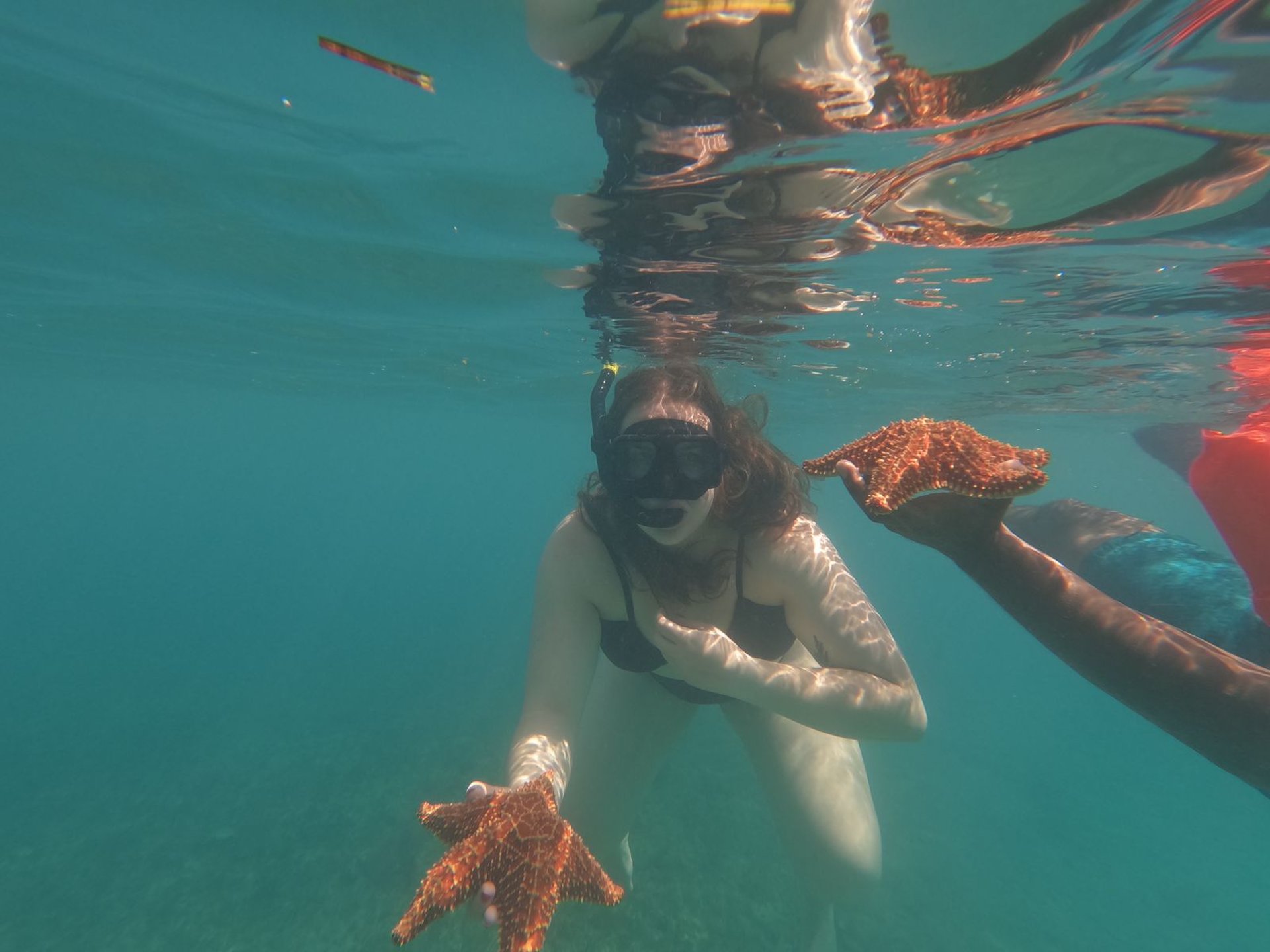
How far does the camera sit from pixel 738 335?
1262cm

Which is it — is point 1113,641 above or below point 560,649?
above

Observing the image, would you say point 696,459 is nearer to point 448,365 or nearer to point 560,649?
point 560,649

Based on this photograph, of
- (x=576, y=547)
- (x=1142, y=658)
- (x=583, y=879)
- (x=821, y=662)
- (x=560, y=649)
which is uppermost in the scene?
(x=1142, y=658)

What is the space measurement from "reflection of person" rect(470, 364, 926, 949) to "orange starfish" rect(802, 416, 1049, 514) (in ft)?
4.46

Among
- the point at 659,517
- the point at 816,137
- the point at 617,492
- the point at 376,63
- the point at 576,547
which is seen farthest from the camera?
the point at 816,137

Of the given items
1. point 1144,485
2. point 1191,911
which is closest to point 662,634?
point 1191,911

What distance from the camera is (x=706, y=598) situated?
4.42 metres

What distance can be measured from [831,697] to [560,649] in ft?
6.01

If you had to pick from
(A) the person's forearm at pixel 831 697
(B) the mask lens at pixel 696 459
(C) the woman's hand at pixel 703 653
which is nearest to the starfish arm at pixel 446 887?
(C) the woman's hand at pixel 703 653

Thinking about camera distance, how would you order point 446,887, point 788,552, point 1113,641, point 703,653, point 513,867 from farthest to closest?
1. point 788,552
2. point 703,653
3. point 1113,641
4. point 513,867
5. point 446,887

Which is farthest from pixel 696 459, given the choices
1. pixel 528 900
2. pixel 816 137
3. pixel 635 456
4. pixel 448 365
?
pixel 448 365

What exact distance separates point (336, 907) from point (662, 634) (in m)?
8.08

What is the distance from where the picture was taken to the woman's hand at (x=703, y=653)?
3.41 meters

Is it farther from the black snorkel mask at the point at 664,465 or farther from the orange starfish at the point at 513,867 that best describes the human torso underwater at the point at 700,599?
the orange starfish at the point at 513,867
